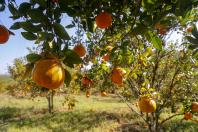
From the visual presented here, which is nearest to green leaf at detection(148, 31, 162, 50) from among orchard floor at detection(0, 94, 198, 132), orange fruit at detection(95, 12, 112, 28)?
orange fruit at detection(95, 12, 112, 28)

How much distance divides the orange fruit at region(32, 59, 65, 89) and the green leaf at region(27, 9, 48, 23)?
0.69 ft

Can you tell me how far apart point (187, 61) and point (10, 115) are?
11.4m

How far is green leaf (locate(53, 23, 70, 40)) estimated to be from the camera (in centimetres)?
137

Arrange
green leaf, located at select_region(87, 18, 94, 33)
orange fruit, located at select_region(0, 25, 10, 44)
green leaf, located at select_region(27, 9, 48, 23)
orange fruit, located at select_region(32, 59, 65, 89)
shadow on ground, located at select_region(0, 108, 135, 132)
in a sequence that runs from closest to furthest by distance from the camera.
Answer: orange fruit, located at select_region(32, 59, 65, 89) < green leaf, located at select_region(27, 9, 48, 23) < orange fruit, located at select_region(0, 25, 10, 44) < green leaf, located at select_region(87, 18, 94, 33) < shadow on ground, located at select_region(0, 108, 135, 132)

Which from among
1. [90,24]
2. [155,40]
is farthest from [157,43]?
[90,24]

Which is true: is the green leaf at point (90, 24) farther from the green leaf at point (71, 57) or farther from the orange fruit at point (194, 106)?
the orange fruit at point (194, 106)

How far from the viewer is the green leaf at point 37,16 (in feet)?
4.67

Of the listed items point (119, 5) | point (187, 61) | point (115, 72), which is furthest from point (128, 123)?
point (119, 5)

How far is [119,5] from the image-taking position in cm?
223

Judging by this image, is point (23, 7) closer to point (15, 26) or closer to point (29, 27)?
point (15, 26)

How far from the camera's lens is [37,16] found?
1.44 m

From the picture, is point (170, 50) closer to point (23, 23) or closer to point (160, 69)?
point (160, 69)

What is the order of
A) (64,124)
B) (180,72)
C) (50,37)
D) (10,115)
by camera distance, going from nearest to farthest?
(50,37)
(180,72)
(64,124)
(10,115)

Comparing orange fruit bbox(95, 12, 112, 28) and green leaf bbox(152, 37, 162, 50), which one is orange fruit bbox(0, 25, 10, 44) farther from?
green leaf bbox(152, 37, 162, 50)
